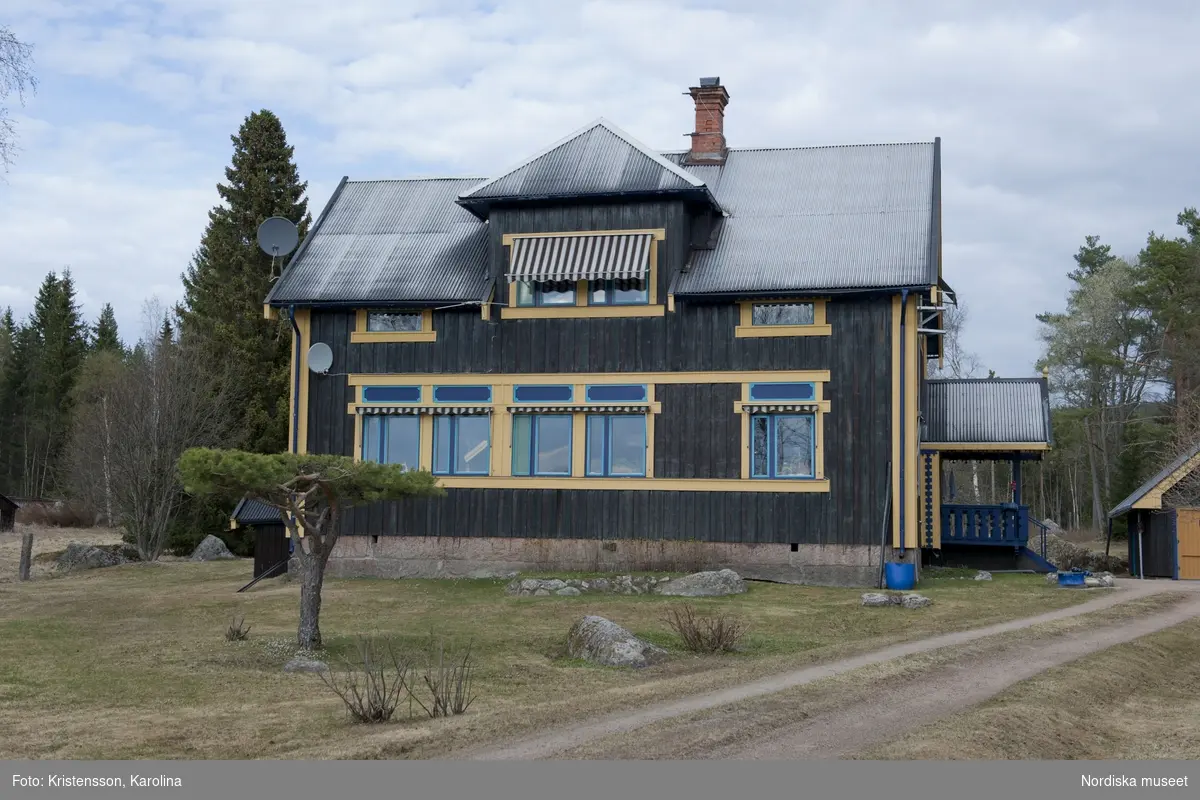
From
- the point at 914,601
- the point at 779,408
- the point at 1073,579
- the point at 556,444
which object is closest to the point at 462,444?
the point at 556,444

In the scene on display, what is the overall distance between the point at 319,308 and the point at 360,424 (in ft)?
9.08

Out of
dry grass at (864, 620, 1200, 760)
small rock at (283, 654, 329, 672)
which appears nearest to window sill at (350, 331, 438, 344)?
small rock at (283, 654, 329, 672)

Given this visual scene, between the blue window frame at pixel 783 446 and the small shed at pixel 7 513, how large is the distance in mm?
43485

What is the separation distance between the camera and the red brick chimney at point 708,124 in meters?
30.2

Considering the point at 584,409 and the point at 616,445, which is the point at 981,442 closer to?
the point at 616,445

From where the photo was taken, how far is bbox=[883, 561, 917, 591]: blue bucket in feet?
80.6

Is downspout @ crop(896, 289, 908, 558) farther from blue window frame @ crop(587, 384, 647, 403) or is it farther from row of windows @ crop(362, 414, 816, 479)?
blue window frame @ crop(587, 384, 647, 403)

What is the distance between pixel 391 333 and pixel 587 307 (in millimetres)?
4481

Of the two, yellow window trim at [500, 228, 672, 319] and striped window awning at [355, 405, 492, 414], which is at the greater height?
yellow window trim at [500, 228, 672, 319]

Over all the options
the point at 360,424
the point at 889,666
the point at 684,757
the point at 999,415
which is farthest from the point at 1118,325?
the point at 684,757

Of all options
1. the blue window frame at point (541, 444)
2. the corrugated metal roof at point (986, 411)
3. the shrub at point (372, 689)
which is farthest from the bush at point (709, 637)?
the corrugated metal roof at point (986, 411)

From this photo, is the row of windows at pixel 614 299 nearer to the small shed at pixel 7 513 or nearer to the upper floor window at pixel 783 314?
the upper floor window at pixel 783 314

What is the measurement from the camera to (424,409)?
90.1 ft

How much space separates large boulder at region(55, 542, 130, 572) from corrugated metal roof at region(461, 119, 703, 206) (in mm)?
17178
